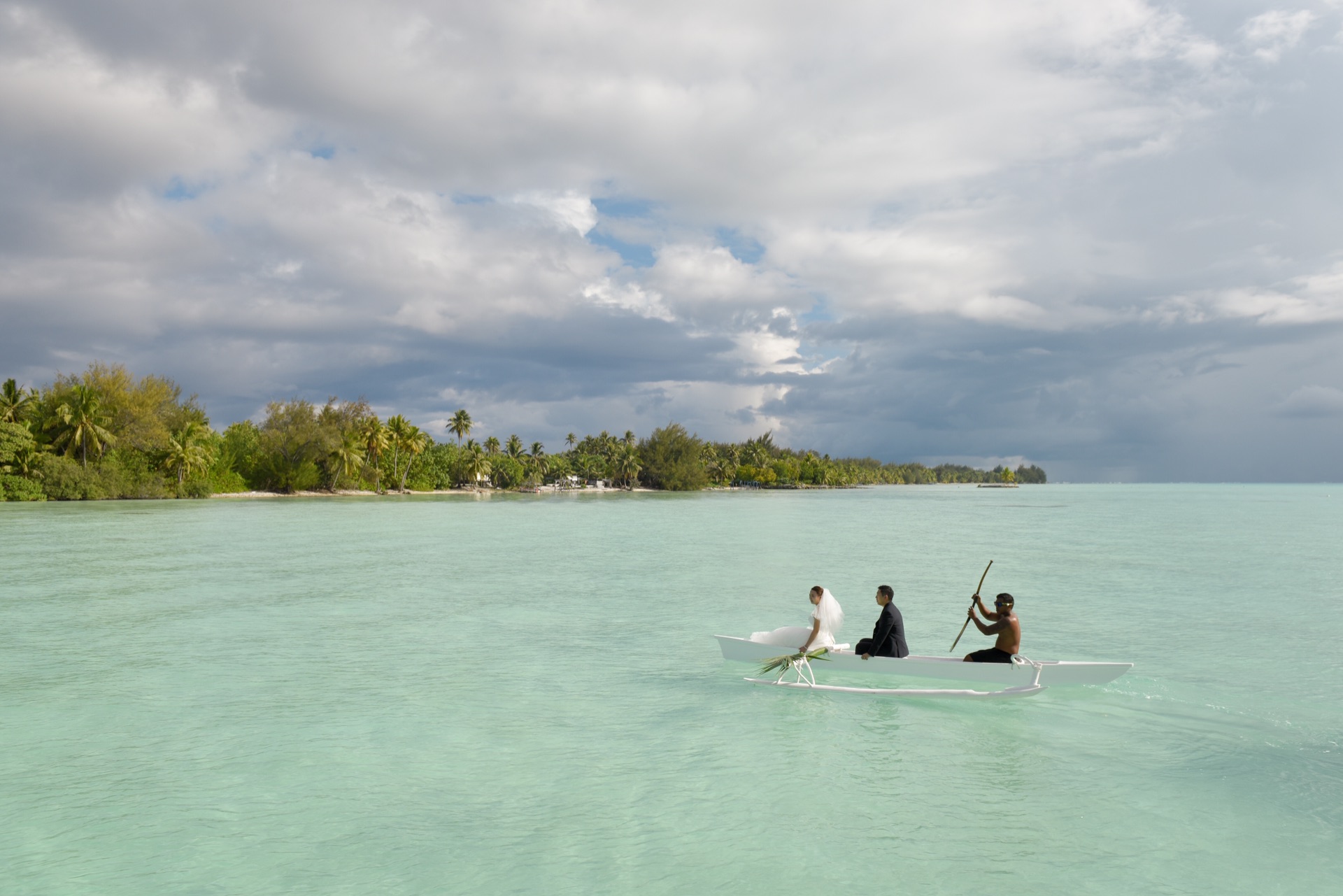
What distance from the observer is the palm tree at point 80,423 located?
271 ft

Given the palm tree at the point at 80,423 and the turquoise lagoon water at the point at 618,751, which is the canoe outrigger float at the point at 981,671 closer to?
the turquoise lagoon water at the point at 618,751

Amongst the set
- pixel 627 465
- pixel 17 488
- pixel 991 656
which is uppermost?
pixel 627 465

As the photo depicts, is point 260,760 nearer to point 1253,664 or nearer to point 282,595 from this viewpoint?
point 282,595

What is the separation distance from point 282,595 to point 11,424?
70346mm

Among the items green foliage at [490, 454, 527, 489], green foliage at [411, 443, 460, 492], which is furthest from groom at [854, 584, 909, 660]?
green foliage at [490, 454, 527, 489]

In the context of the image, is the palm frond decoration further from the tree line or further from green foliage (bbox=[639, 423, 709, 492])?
green foliage (bbox=[639, 423, 709, 492])

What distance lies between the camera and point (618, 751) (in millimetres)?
11461

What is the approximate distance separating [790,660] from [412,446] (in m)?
118

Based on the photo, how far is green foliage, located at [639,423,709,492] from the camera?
181125mm

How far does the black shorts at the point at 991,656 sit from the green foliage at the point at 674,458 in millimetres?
167343

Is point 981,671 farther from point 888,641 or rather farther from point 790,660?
point 790,660

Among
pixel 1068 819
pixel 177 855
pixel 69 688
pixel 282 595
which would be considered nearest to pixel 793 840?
pixel 1068 819

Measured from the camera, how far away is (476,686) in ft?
49.6

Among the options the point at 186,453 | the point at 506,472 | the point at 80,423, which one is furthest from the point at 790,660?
the point at 506,472
